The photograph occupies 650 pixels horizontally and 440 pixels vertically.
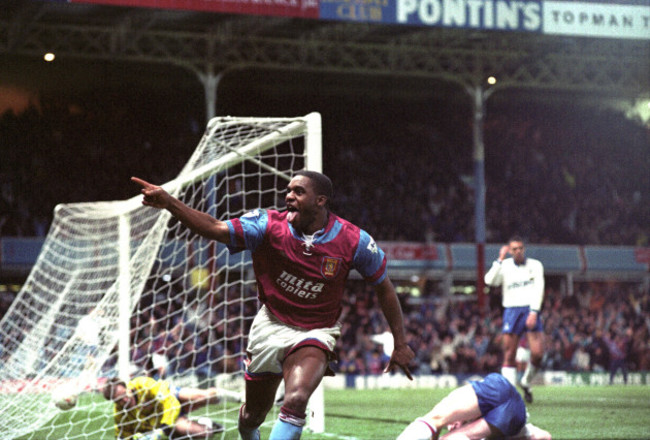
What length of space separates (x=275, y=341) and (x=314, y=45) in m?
19.7

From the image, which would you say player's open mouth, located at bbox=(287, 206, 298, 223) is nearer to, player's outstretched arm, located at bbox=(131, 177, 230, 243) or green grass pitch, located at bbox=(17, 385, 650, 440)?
player's outstretched arm, located at bbox=(131, 177, 230, 243)

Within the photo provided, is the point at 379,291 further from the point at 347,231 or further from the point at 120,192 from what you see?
the point at 120,192

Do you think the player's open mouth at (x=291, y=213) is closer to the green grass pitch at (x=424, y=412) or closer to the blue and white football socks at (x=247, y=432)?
the blue and white football socks at (x=247, y=432)

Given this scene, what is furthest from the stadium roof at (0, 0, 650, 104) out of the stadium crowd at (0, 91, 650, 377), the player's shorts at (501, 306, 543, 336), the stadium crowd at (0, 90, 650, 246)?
the player's shorts at (501, 306, 543, 336)

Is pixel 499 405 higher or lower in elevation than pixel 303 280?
lower

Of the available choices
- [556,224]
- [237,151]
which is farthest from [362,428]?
[556,224]

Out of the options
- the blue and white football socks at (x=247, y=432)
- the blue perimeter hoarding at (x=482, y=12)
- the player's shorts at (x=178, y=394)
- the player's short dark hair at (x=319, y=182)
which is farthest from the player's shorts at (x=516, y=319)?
the blue perimeter hoarding at (x=482, y=12)

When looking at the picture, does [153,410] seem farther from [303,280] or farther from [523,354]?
[523,354]

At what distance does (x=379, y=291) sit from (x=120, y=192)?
21.2 metres

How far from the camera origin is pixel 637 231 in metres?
31.4

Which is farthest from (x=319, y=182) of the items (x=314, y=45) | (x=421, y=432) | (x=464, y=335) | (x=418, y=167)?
(x=418, y=167)

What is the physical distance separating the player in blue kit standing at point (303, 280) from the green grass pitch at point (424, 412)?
3.35m

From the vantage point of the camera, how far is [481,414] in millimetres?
6215

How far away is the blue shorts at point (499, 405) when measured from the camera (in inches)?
243
